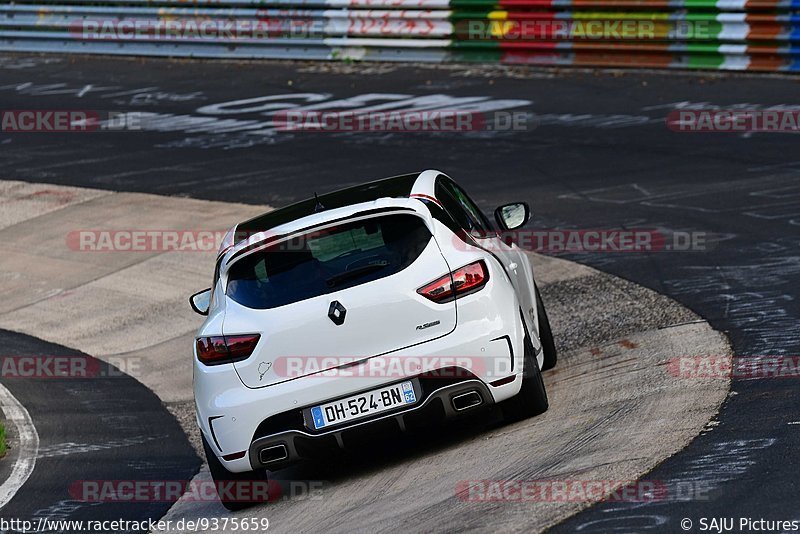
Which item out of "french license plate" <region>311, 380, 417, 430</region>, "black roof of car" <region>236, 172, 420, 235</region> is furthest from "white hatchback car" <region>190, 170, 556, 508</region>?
"black roof of car" <region>236, 172, 420, 235</region>

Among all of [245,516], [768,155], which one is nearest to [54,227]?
[768,155]

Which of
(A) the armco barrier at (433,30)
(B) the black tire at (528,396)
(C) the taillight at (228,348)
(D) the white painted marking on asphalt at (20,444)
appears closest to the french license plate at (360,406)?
(C) the taillight at (228,348)

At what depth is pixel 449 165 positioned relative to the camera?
16.0 meters

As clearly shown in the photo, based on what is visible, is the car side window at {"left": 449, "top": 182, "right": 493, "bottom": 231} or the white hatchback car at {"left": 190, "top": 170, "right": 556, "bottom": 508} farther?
the car side window at {"left": 449, "top": 182, "right": 493, "bottom": 231}

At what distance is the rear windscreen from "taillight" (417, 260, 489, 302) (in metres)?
0.20

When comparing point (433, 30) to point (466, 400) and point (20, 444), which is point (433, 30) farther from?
point (466, 400)

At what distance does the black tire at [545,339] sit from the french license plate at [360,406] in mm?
1964

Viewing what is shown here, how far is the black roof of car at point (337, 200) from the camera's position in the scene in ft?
25.3

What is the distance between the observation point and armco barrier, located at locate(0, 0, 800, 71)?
1936 cm

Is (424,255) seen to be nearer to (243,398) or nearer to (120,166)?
(243,398)

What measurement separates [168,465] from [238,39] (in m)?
17.5

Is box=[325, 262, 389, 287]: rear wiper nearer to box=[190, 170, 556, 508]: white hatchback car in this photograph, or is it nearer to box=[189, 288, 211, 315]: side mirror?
box=[190, 170, 556, 508]: white hatchback car

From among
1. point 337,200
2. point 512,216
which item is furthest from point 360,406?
point 512,216

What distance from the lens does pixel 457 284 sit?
7.21 meters
